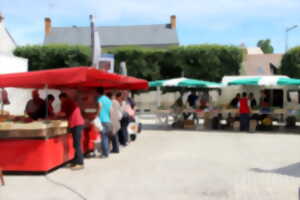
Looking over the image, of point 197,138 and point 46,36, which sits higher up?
point 46,36

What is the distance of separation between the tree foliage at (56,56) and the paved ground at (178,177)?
21.1 meters

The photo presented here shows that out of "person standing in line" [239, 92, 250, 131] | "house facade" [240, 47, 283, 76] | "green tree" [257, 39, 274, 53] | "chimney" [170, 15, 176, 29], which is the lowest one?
"person standing in line" [239, 92, 250, 131]

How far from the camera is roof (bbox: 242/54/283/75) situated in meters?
39.7

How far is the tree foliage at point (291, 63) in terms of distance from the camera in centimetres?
2681

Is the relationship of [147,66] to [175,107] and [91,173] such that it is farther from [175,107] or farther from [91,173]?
[91,173]

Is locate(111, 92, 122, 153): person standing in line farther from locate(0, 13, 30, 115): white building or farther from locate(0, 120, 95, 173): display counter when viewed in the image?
locate(0, 13, 30, 115): white building

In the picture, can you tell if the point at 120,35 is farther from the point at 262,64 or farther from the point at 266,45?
the point at 266,45

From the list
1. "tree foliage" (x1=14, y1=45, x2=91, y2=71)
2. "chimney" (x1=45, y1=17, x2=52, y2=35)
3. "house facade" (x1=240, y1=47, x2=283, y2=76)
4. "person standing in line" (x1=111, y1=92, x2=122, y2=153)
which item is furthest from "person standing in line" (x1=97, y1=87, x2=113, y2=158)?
"chimney" (x1=45, y1=17, x2=52, y2=35)

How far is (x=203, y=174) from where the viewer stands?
22.5 ft

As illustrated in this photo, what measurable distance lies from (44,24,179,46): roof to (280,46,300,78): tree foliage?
19.2m

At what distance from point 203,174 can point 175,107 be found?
949 cm

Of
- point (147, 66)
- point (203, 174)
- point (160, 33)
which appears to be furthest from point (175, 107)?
point (160, 33)

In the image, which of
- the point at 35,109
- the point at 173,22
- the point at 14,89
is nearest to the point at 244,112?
the point at 35,109

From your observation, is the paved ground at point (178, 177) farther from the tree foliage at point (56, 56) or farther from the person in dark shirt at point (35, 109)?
the tree foliage at point (56, 56)
